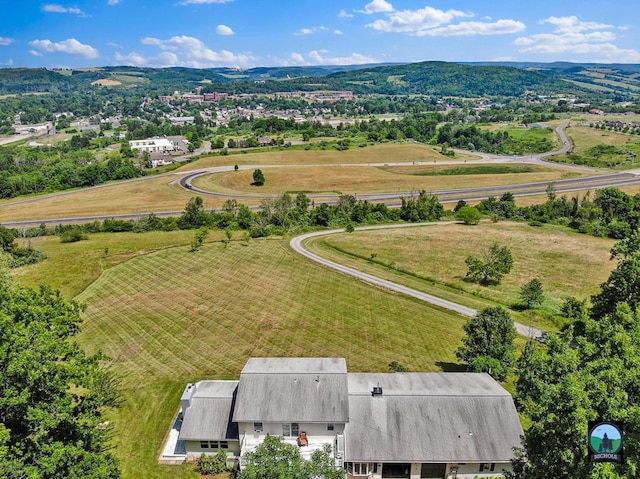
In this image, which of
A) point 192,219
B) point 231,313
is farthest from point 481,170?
point 231,313

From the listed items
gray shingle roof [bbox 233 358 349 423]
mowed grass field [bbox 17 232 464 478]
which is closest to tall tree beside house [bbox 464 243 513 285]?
mowed grass field [bbox 17 232 464 478]

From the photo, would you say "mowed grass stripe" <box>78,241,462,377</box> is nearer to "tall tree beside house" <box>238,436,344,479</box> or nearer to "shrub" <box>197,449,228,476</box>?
"shrub" <box>197,449,228,476</box>

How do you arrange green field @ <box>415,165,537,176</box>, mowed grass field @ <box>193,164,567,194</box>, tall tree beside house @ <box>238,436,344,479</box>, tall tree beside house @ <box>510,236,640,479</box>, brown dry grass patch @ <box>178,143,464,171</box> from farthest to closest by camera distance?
brown dry grass patch @ <box>178,143,464,171</box> < green field @ <box>415,165,537,176</box> < mowed grass field @ <box>193,164,567,194</box> < tall tree beside house @ <box>238,436,344,479</box> < tall tree beside house @ <box>510,236,640,479</box>

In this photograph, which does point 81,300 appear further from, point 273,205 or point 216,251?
point 273,205

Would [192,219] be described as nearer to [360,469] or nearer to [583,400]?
[360,469]

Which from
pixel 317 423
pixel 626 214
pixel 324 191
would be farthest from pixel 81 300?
pixel 626 214
